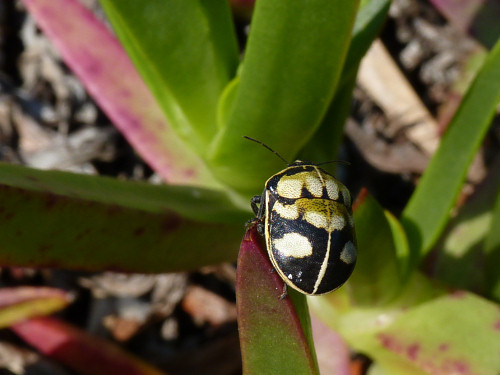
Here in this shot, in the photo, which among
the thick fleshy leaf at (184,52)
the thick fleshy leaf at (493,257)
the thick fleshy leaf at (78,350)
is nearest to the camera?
the thick fleshy leaf at (184,52)

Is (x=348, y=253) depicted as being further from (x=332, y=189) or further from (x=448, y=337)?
(x=448, y=337)

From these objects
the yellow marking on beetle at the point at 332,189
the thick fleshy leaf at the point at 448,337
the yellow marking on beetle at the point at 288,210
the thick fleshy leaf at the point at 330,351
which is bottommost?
the thick fleshy leaf at the point at 330,351

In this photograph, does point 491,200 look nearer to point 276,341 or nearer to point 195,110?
point 195,110

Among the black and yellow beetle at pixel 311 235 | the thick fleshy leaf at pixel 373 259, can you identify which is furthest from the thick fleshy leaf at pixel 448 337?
the black and yellow beetle at pixel 311 235

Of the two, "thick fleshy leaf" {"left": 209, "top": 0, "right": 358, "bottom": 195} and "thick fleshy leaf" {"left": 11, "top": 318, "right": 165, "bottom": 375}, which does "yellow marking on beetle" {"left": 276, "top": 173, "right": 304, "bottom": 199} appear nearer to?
"thick fleshy leaf" {"left": 209, "top": 0, "right": 358, "bottom": 195}

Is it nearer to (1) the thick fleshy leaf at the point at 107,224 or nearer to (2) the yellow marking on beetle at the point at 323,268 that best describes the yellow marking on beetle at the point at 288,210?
(2) the yellow marking on beetle at the point at 323,268

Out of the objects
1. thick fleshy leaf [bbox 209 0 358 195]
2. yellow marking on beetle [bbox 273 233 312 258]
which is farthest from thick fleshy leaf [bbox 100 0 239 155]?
yellow marking on beetle [bbox 273 233 312 258]

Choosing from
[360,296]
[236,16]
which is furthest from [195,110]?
[236,16]
